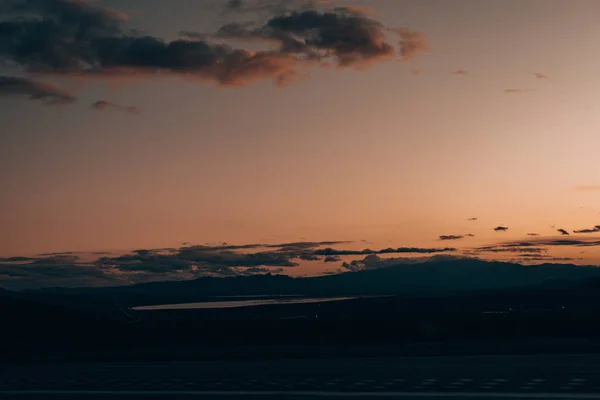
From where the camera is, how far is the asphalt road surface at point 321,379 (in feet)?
75.5

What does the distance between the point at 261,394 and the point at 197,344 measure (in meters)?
18.3

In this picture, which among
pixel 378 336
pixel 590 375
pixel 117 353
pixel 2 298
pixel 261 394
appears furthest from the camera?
pixel 2 298

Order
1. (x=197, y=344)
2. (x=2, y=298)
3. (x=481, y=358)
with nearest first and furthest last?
(x=481, y=358), (x=197, y=344), (x=2, y=298)

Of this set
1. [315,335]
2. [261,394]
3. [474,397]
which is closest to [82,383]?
[261,394]

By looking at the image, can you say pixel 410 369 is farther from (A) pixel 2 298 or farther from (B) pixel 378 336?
(A) pixel 2 298

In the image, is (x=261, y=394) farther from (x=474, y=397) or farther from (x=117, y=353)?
(x=117, y=353)

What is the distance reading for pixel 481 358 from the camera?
31.3 m

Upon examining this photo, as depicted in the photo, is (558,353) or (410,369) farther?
(558,353)

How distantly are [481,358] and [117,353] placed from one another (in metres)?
15.4

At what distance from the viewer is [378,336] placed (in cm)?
4581

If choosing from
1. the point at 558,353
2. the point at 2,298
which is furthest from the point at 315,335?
the point at 2,298

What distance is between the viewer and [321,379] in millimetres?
26141

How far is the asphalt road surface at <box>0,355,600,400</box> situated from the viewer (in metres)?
23.0

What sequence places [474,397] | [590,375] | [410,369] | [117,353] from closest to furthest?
[474,397] < [590,375] < [410,369] < [117,353]
